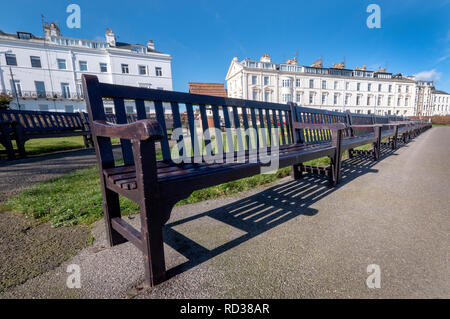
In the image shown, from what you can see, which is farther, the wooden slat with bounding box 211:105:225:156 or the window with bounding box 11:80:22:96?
the window with bounding box 11:80:22:96

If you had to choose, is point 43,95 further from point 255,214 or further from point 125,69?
point 255,214

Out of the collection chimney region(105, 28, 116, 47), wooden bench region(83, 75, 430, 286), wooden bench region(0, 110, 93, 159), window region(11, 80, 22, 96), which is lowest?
wooden bench region(83, 75, 430, 286)

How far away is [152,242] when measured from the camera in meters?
1.21

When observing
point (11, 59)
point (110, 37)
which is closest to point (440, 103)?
point (110, 37)

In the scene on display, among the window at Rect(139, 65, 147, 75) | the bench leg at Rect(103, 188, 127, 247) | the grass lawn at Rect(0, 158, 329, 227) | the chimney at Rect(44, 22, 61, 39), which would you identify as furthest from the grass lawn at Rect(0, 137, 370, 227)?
the chimney at Rect(44, 22, 61, 39)

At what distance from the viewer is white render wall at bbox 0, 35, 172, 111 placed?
86.6 ft

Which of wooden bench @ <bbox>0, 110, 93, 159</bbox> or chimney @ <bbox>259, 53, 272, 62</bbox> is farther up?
chimney @ <bbox>259, 53, 272, 62</bbox>

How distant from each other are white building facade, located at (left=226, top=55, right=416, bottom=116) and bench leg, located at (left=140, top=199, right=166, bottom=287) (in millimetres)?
36941

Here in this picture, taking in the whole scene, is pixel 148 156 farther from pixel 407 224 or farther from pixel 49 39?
pixel 49 39

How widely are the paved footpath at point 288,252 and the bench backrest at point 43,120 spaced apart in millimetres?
5607

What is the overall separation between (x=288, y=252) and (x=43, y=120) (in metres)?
7.59

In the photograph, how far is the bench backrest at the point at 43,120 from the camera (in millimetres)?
5402

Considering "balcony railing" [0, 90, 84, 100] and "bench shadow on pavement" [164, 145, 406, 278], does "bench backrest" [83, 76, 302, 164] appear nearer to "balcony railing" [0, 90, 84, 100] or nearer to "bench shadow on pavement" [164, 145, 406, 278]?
"bench shadow on pavement" [164, 145, 406, 278]
